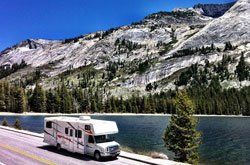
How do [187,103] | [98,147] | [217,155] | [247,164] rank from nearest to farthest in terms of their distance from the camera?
[98,147] < [187,103] < [247,164] < [217,155]

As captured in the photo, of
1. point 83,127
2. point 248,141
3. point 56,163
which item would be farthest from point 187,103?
point 248,141

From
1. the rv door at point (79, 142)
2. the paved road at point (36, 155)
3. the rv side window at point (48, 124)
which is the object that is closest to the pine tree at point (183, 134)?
the paved road at point (36, 155)

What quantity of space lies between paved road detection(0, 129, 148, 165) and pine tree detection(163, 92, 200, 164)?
12.3m

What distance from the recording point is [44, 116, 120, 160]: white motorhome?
131 feet

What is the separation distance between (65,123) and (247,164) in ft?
115

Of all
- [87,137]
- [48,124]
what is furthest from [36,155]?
[48,124]

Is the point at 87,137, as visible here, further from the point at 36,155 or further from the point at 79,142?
the point at 36,155

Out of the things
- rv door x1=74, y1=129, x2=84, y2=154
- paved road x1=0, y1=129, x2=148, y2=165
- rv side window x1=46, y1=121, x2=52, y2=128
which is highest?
rv side window x1=46, y1=121, x2=52, y2=128

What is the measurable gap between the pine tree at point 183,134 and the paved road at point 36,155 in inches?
484

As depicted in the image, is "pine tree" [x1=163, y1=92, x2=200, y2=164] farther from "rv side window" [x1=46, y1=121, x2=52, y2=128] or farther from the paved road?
"rv side window" [x1=46, y1=121, x2=52, y2=128]

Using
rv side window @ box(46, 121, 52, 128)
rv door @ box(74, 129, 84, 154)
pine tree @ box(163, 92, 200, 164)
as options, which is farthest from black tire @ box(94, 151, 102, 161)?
pine tree @ box(163, 92, 200, 164)

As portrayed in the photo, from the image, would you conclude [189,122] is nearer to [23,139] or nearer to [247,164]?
[247,164]

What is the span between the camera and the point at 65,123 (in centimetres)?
4484

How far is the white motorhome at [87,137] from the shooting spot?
39781mm
